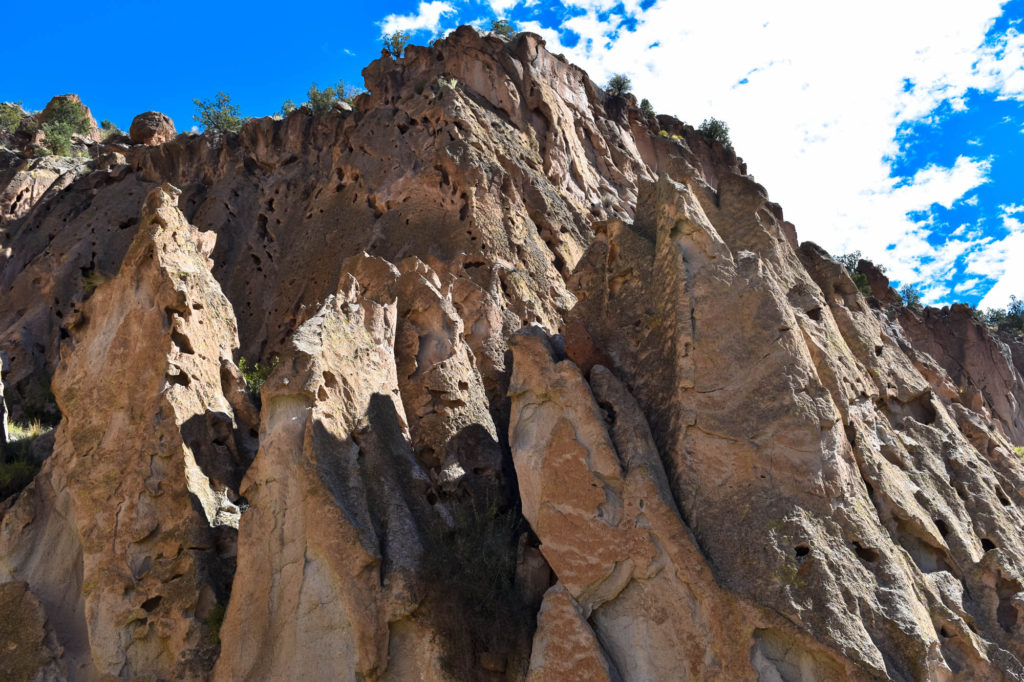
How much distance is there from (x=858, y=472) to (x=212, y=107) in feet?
106

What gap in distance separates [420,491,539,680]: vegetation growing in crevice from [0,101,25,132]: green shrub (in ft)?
131

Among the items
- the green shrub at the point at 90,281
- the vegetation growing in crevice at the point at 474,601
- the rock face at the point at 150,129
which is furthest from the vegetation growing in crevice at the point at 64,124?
the vegetation growing in crevice at the point at 474,601

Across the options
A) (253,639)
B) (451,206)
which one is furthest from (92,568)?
(451,206)

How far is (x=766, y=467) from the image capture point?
869cm

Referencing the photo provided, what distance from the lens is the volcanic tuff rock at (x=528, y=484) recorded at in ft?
26.5

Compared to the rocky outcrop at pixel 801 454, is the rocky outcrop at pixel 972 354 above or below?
above

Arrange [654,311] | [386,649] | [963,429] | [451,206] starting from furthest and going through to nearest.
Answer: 1. [451,206]
2. [963,429]
3. [654,311]
4. [386,649]

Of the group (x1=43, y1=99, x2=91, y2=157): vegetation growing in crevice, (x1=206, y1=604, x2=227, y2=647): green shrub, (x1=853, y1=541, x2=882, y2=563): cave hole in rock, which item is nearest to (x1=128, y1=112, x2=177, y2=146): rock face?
(x1=43, y1=99, x2=91, y2=157): vegetation growing in crevice

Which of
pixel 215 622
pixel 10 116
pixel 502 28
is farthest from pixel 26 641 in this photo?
pixel 10 116

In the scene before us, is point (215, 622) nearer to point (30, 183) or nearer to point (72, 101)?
point (30, 183)

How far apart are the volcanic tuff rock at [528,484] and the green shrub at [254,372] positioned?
2.80m

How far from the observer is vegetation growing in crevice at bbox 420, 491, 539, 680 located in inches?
333

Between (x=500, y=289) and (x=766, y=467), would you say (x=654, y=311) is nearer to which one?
(x=766, y=467)

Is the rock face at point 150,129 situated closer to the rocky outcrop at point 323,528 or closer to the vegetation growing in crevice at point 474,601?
the rocky outcrop at point 323,528
